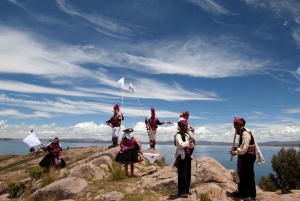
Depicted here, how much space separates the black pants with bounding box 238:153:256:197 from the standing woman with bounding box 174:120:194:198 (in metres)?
1.75

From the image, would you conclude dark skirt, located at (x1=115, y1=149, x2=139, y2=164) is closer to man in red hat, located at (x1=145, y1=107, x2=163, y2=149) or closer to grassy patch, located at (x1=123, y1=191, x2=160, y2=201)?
grassy patch, located at (x1=123, y1=191, x2=160, y2=201)

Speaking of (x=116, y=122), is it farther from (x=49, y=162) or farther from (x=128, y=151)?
(x=128, y=151)

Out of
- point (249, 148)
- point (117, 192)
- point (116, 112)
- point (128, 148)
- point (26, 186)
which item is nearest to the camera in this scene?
point (249, 148)

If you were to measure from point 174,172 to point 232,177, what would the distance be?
8.27 ft

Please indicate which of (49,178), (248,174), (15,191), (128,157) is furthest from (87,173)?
(248,174)

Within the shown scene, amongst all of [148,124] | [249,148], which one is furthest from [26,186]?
[249,148]

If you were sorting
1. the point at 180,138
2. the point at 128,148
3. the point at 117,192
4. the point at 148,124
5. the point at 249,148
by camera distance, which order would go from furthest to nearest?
the point at 148,124
the point at 128,148
the point at 117,192
the point at 180,138
the point at 249,148

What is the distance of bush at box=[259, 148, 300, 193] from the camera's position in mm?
40812

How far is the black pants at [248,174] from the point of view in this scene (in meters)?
7.69

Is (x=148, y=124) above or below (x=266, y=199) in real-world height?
→ above

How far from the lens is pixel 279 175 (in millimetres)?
43750

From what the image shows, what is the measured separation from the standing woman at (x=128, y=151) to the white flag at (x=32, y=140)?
5443 millimetres

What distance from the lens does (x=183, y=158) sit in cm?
819

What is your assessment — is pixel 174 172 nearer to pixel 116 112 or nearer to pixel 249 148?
pixel 249 148
